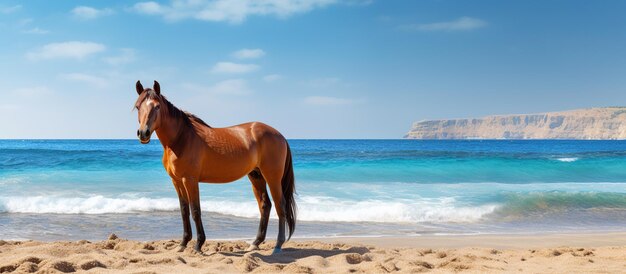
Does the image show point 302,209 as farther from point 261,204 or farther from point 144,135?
point 144,135

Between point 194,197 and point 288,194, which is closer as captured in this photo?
point 194,197

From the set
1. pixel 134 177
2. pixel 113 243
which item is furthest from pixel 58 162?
pixel 113 243

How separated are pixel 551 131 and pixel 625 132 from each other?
28.3 metres

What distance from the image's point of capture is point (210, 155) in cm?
468

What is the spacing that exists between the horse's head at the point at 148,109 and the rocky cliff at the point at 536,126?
13860 centimetres

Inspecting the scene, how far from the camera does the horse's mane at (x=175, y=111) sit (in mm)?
4285

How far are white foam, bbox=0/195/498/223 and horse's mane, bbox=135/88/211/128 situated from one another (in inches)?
169

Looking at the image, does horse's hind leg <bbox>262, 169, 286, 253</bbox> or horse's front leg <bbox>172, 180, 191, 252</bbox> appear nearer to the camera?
horse's front leg <bbox>172, 180, 191, 252</bbox>

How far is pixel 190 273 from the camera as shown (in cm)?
393

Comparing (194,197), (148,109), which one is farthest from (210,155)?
(148,109)

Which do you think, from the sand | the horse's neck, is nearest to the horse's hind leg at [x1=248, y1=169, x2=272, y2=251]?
the sand

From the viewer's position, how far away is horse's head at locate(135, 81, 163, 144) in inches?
161

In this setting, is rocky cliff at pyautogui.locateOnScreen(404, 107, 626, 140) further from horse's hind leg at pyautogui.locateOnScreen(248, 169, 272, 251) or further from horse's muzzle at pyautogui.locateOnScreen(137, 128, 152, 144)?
horse's muzzle at pyautogui.locateOnScreen(137, 128, 152, 144)

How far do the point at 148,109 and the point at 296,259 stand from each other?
73.4 inches
